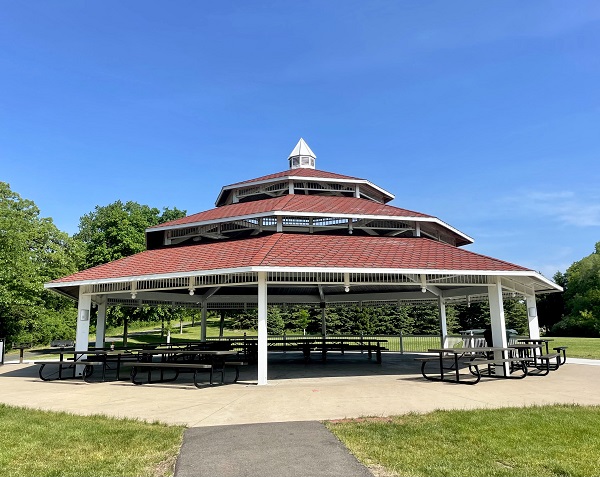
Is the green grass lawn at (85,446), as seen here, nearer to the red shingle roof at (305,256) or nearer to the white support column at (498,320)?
the red shingle roof at (305,256)

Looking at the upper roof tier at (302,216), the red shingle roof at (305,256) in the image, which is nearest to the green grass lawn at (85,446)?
the red shingle roof at (305,256)

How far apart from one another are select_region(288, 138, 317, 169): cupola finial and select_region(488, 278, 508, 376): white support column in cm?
1320

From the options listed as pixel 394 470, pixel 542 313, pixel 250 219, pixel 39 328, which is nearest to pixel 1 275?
pixel 39 328

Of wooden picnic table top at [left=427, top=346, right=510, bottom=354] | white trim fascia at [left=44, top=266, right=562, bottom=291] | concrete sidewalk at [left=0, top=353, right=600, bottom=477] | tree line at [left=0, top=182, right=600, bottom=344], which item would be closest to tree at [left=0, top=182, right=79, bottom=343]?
tree line at [left=0, top=182, right=600, bottom=344]

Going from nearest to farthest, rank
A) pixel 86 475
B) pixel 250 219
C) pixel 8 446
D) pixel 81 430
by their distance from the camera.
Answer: pixel 86 475 < pixel 8 446 < pixel 81 430 < pixel 250 219

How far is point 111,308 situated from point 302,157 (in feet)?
75.9

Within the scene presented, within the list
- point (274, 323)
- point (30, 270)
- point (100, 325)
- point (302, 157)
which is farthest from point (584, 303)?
point (30, 270)

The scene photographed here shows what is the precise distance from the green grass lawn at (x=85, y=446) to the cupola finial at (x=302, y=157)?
18422 mm

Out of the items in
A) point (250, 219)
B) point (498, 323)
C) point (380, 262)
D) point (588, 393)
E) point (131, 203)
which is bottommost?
point (588, 393)

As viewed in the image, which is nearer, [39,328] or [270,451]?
[270,451]

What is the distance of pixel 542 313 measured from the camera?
66.6 metres

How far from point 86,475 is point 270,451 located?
2112 millimetres

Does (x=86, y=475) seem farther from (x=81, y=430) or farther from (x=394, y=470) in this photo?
(x=394, y=470)

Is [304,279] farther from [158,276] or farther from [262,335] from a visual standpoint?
[158,276]
